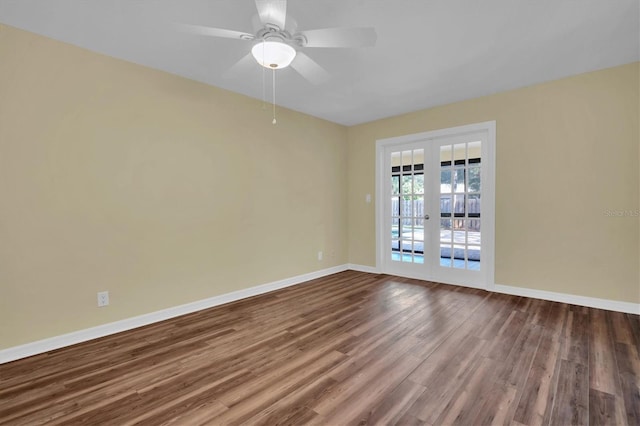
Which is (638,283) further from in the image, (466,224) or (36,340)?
(36,340)

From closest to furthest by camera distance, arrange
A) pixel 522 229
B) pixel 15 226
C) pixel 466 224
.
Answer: pixel 15 226, pixel 522 229, pixel 466 224

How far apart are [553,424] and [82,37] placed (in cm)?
422

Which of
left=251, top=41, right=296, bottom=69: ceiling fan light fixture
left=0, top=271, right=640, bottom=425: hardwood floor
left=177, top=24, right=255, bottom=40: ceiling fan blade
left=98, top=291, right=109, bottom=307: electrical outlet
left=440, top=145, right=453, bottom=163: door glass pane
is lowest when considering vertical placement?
left=0, top=271, right=640, bottom=425: hardwood floor

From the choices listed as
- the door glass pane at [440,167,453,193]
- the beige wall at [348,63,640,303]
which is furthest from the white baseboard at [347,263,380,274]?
the beige wall at [348,63,640,303]

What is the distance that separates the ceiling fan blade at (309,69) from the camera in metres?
2.79

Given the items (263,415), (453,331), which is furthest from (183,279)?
(453,331)

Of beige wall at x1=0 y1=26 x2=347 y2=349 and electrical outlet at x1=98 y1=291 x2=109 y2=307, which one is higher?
beige wall at x1=0 y1=26 x2=347 y2=349

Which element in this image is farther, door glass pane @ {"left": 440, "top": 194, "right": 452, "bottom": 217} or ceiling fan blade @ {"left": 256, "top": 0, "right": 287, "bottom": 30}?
door glass pane @ {"left": 440, "top": 194, "right": 452, "bottom": 217}

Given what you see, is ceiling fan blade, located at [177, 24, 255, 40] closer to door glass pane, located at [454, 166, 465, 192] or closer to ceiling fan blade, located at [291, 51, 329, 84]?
ceiling fan blade, located at [291, 51, 329, 84]

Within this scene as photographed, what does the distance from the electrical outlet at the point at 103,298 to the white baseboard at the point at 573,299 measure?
4.45 metres

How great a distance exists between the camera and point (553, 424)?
1.58 meters

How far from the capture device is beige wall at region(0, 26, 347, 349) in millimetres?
2365

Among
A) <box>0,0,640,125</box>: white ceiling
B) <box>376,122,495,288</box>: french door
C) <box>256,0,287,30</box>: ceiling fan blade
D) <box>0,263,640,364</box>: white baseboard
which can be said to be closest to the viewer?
<box>256,0,287,30</box>: ceiling fan blade

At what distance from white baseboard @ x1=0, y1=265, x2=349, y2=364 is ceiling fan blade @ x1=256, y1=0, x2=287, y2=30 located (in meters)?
2.89
